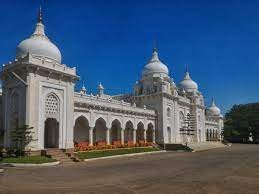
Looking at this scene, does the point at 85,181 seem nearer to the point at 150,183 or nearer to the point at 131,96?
the point at 150,183

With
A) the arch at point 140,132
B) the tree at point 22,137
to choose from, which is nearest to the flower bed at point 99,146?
the arch at point 140,132

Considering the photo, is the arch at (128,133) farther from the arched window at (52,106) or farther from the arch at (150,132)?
the arched window at (52,106)

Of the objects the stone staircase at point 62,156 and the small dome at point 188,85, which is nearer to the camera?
the stone staircase at point 62,156

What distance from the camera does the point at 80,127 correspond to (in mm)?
39719

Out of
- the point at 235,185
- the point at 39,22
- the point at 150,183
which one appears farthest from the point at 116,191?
the point at 39,22

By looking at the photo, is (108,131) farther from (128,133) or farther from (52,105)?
(52,105)

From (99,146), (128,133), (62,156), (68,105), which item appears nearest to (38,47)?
(68,105)

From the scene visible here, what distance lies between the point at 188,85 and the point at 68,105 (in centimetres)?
4075

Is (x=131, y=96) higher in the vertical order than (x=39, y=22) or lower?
lower

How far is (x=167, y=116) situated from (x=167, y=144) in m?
5.54

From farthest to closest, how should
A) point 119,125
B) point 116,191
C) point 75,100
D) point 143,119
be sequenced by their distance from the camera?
point 143,119
point 119,125
point 75,100
point 116,191

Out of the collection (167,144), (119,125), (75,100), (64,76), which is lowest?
(167,144)

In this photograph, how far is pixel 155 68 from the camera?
5575 centimetres

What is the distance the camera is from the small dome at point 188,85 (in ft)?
221
